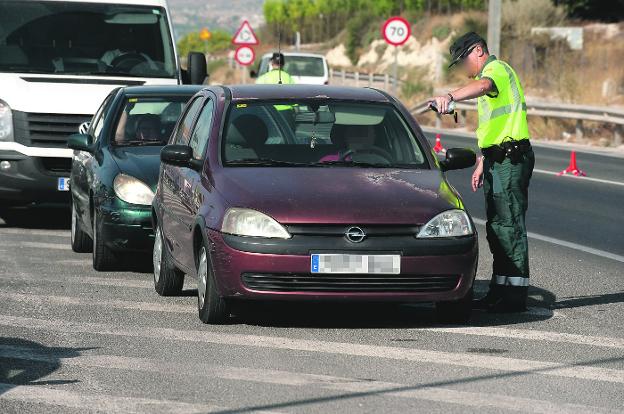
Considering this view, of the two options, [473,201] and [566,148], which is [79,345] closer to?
[473,201]

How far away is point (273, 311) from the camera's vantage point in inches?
409

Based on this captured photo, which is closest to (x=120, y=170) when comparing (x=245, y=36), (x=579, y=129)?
(x=579, y=129)

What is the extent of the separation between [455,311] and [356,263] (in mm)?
871

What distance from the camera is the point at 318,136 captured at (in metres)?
10.5

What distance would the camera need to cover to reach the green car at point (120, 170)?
12.5m

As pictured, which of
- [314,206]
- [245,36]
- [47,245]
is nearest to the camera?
[314,206]

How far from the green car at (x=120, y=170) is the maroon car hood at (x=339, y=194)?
258cm

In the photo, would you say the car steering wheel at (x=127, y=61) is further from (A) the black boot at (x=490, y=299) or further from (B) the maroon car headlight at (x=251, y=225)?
(B) the maroon car headlight at (x=251, y=225)

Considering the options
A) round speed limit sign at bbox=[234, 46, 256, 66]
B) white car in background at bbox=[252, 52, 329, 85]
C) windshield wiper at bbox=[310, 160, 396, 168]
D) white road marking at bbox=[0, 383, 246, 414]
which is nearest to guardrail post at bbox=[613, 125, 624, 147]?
white car in background at bbox=[252, 52, 329, 85]

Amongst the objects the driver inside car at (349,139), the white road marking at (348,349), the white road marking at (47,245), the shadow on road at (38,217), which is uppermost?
the driver inside car at (349,139)

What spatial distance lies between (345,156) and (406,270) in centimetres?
130

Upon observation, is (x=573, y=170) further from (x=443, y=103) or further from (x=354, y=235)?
(x=354, y=235)

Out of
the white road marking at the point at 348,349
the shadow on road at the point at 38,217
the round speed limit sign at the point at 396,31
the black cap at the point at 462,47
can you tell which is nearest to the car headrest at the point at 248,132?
the black cap at the point at 462,47

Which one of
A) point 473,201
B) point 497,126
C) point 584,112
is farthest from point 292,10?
point 497,126
